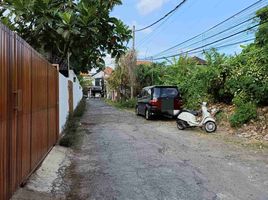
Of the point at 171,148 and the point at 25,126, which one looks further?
the point at 171,148

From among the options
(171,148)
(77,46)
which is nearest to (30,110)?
(171,148)

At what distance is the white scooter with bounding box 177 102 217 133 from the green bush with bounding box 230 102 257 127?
0.72 meters

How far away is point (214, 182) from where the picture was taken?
6.91 meters

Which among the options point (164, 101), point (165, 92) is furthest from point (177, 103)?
point (165, 92)

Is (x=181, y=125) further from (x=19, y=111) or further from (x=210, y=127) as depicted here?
(x=19, y=111)

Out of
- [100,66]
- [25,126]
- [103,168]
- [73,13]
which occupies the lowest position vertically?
[103,168]

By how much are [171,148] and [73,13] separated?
520cm

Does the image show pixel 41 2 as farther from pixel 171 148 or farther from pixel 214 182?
pixel 214 182

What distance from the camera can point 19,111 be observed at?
18.3ft

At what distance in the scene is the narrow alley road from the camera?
628cm

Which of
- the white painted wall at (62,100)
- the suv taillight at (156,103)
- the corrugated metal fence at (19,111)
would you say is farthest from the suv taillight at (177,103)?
the corrugated metal fence at (19,111)

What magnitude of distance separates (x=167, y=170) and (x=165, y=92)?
11.8 m

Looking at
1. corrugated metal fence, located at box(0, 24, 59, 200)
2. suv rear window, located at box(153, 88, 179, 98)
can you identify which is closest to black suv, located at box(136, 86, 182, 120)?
suv rear window, located at box(153, 88, 179, 98)

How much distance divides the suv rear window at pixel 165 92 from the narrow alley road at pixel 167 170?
660 centimetres
